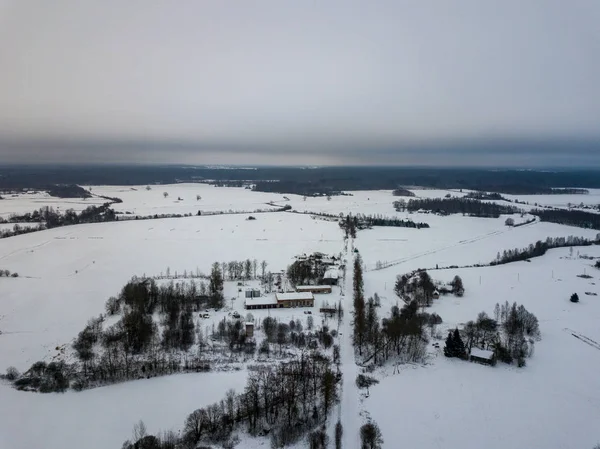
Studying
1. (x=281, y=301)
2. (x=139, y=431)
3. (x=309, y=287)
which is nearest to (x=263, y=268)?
(x=309, y=287)

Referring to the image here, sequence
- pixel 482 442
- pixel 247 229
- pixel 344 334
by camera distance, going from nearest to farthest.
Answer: pixel 482 442 → pixel 344 334 → pixel 247 229

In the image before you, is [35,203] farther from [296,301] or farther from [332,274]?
[296,301]

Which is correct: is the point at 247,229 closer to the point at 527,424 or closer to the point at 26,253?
the point at 26,253

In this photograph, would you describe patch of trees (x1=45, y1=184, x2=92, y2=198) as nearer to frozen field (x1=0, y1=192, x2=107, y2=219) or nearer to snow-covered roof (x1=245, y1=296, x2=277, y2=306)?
frozen field (x1=0, y1=192, x2=107, y2=219)

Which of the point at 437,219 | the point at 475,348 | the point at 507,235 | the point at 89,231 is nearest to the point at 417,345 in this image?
the point at 475,348

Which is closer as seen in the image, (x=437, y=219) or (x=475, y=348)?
(x=475, y=348)

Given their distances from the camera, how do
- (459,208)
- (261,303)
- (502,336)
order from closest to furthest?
(502,336), (261,303), (459,208)

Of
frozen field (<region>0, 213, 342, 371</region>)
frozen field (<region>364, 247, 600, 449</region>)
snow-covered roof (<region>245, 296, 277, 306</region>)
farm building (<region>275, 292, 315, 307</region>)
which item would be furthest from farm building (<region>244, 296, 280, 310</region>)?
frozen field (<region>364, 247, 600, 449</region>)
